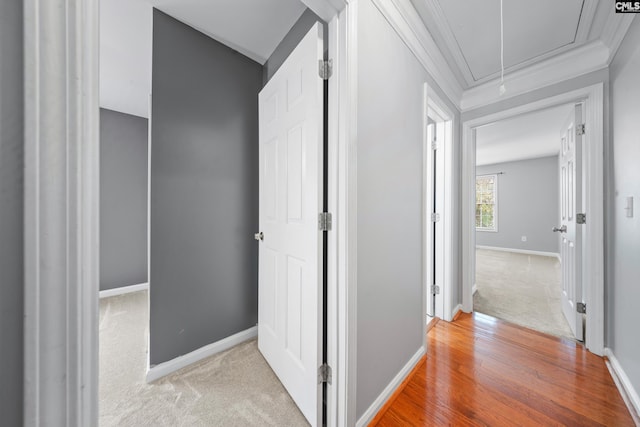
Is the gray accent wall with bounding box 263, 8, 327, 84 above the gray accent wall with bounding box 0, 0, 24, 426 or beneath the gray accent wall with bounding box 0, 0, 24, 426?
above

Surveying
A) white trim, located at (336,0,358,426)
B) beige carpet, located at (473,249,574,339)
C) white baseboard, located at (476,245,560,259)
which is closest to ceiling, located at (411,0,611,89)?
white trim, located at (336,0,358,426)

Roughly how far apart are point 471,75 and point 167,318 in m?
3.37

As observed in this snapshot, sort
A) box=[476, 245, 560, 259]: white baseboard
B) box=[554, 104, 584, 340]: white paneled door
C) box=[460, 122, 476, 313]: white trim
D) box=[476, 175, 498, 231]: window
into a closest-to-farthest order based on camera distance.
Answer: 1. box=[554, 104, 584, 340]: white paneled door
2. box=[460, 122, 476, 313]: white trim
3. box=[476, 245, 560, 259]: white baseboard
4. box=[476, 175, 498, 231]: window

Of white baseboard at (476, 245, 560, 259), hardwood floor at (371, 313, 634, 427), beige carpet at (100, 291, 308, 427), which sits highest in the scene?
white baseboard at (476, 245, 560, 259)

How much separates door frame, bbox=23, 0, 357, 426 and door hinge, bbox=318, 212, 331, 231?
0.82 meters

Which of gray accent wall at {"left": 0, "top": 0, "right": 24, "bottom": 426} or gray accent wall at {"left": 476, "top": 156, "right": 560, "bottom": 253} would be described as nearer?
gray accent wall at {"left": 0, "top": 0, "right": 24, "bottom": 426}

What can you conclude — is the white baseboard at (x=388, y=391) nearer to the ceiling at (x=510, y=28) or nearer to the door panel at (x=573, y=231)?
the door panel at (x=573, y=231)

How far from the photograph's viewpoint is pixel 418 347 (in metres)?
1.73

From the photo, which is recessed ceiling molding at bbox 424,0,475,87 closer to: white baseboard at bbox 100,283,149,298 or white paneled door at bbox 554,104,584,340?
white paneled door at bbox 554,104,584,340

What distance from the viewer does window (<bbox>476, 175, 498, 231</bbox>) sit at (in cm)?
655

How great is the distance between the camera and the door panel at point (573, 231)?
195 centimetres

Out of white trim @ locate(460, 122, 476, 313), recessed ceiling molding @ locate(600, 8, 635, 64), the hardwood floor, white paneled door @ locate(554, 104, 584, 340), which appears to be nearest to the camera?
the hardwood floor

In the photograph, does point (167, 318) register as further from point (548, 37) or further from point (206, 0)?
point (548, 37)

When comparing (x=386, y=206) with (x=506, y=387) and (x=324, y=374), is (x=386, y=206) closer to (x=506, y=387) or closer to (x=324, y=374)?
(x=324, y=374)
